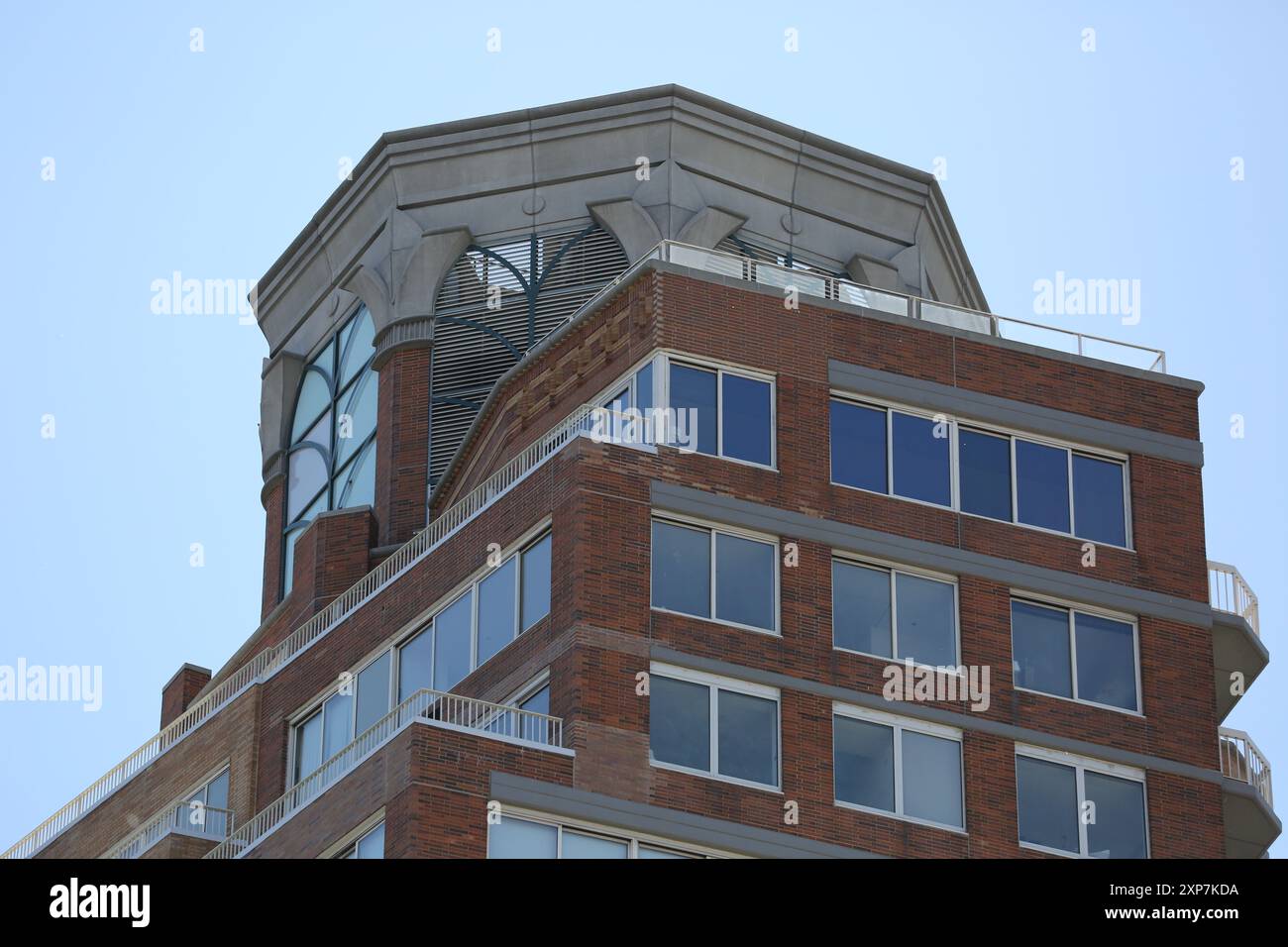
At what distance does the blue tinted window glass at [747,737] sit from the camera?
5516cm

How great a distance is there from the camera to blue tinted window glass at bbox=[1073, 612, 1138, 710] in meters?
58.9

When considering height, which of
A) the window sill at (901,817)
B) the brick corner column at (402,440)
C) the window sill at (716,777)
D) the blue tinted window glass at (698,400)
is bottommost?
the window sill at (901,817)

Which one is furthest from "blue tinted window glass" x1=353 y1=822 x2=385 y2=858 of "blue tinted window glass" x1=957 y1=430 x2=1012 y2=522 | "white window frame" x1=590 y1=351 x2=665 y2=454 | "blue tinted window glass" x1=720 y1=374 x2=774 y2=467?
"blue tinted window glass" x1=957 y1=430 x2=1012 y2=522

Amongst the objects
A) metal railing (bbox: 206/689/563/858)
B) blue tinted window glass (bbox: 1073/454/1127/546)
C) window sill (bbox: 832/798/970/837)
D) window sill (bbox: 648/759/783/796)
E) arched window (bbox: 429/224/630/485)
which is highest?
arched window (bbox: 429/224/630/485)

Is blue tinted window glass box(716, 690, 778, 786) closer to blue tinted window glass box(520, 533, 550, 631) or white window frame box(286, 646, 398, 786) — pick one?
blue tinted window glass box(520, 533, 550, 631)

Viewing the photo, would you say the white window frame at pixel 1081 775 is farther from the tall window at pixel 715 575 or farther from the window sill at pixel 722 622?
the tall window at pixel 715 575

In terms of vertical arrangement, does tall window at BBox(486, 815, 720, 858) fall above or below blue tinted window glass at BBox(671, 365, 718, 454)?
below

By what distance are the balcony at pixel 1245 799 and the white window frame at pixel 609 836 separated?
10865 millimetres

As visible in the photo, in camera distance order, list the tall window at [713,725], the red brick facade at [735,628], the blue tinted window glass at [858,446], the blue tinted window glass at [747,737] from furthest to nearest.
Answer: the blue tinted window glass at [858,446], the blue tinted window glass at [747,737], the tall window at [713,725], the red brick facade at [735,628]

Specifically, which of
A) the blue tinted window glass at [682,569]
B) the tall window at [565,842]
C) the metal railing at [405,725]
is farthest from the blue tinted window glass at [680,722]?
the metal railing at [405,725]

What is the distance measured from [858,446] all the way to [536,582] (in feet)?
22.1

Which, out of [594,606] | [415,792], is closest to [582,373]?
[594,606]

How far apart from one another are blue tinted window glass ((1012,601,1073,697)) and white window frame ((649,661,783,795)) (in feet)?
16.4
